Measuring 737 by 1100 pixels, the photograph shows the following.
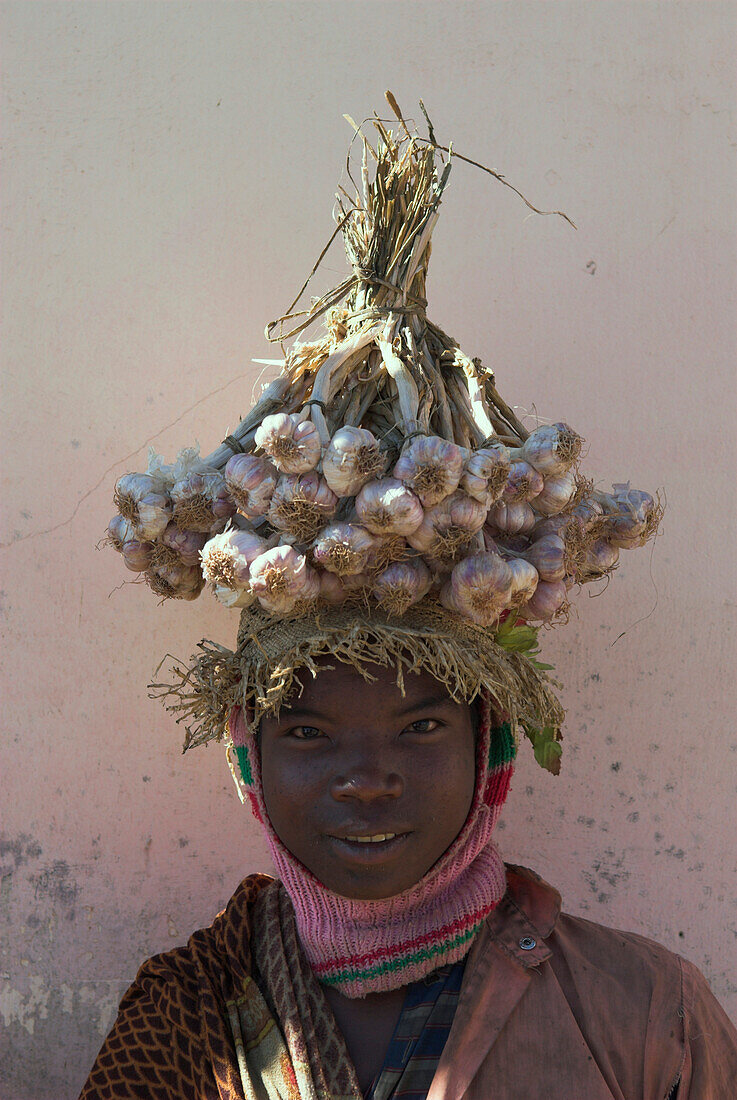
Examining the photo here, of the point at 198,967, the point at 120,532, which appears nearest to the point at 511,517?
the point at 120,532

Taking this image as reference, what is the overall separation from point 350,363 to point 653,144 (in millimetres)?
1147

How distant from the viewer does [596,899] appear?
89.0 inches

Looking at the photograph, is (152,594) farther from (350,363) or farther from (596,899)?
(596,899)

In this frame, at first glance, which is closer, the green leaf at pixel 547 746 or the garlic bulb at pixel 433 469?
A: the garlic bulb at pixel 433 469

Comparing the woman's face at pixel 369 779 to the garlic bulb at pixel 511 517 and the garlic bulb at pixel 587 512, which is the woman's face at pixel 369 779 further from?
the garlic bulb at pixel 587 512

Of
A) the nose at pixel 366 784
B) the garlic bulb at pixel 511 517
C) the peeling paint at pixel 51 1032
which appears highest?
the garlic bulb at pixel 511 517

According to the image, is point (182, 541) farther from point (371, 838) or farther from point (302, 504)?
point (371, 838)

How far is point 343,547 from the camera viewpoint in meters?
1.49

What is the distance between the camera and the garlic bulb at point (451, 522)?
1501 mm

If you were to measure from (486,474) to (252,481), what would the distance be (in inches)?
14.3

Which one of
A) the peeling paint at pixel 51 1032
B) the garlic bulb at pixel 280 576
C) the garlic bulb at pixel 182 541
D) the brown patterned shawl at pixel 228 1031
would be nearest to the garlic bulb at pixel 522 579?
the garlic bulb at pixel 280 576

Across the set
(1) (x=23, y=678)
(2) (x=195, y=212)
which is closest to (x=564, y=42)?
(2) (x=195, y=212)

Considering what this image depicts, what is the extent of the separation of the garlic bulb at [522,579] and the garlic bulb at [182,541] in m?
0.53

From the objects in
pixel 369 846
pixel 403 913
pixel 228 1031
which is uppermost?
pixel 369 846
